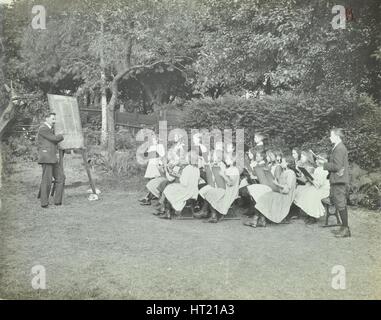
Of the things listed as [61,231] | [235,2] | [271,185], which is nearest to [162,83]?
[235,2]

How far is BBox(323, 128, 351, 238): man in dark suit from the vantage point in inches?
255

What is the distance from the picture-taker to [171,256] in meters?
5.72

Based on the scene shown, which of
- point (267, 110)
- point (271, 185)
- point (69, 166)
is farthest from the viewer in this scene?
point (69, 166)

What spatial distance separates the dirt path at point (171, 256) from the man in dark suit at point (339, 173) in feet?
0.72

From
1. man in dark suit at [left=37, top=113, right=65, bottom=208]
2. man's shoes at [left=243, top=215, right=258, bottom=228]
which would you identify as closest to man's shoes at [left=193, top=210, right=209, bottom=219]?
man's shoes at [left=243, top=215, right=258, bottom=228]

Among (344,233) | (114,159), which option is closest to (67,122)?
(114,159)

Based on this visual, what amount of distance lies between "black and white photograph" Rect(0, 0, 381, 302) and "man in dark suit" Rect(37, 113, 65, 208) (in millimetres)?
26

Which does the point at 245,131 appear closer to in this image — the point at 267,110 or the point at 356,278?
the point at 267,110

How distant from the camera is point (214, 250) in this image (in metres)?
5.95

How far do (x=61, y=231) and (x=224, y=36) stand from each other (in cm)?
429

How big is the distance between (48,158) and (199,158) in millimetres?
2698

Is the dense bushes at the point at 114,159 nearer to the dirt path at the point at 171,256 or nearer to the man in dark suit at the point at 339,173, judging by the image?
the dirt path at the point at 171,256

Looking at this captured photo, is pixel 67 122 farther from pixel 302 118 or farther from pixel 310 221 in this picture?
pixel 310 221

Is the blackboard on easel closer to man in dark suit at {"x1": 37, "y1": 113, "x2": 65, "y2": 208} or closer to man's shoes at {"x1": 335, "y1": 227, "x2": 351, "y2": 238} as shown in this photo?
man in dark suit at {"x1": 37, "y1": 113, "x2": 65, "y2": 208}
